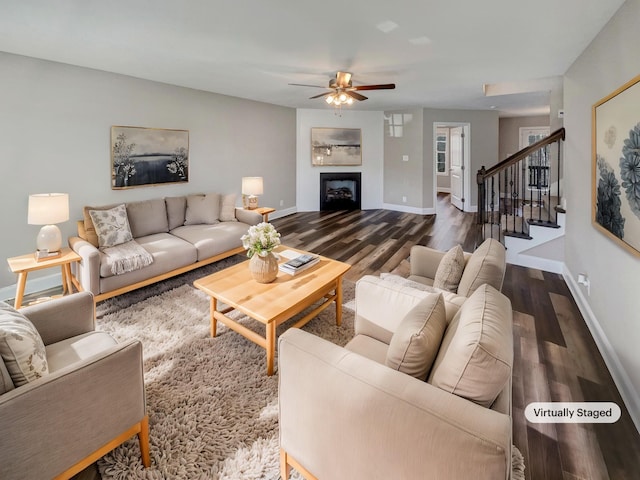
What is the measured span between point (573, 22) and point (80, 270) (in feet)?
15.9

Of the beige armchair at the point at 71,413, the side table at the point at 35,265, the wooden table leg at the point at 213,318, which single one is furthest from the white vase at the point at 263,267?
the side table at the point at 35,265

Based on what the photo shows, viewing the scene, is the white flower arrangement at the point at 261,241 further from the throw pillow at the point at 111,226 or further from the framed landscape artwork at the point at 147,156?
the framed landscape artwork at the point at 147,156

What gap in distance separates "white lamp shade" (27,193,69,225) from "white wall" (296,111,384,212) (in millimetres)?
5161

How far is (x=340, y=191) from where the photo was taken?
8.30 m

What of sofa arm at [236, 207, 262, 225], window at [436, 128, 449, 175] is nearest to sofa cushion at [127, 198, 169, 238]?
sofa arm at [236, 207, 262, 225]

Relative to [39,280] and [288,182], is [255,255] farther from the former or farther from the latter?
[288,182]

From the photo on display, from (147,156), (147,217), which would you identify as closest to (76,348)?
(147,217)

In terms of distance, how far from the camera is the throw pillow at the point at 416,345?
4.27 feet

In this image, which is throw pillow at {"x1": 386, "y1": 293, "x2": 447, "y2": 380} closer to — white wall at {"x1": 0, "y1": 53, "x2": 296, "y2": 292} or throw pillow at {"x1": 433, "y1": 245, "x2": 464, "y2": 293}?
throw pillow at {"x1": 433, "y1": 245, "x2": 464, "y2": 293}

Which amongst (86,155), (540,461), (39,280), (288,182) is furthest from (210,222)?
(540,461)

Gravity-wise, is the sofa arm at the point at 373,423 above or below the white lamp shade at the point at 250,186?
below

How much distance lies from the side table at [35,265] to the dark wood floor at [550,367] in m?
2.88

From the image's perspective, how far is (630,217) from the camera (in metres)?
2.04

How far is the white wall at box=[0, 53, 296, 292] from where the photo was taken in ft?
11.2
